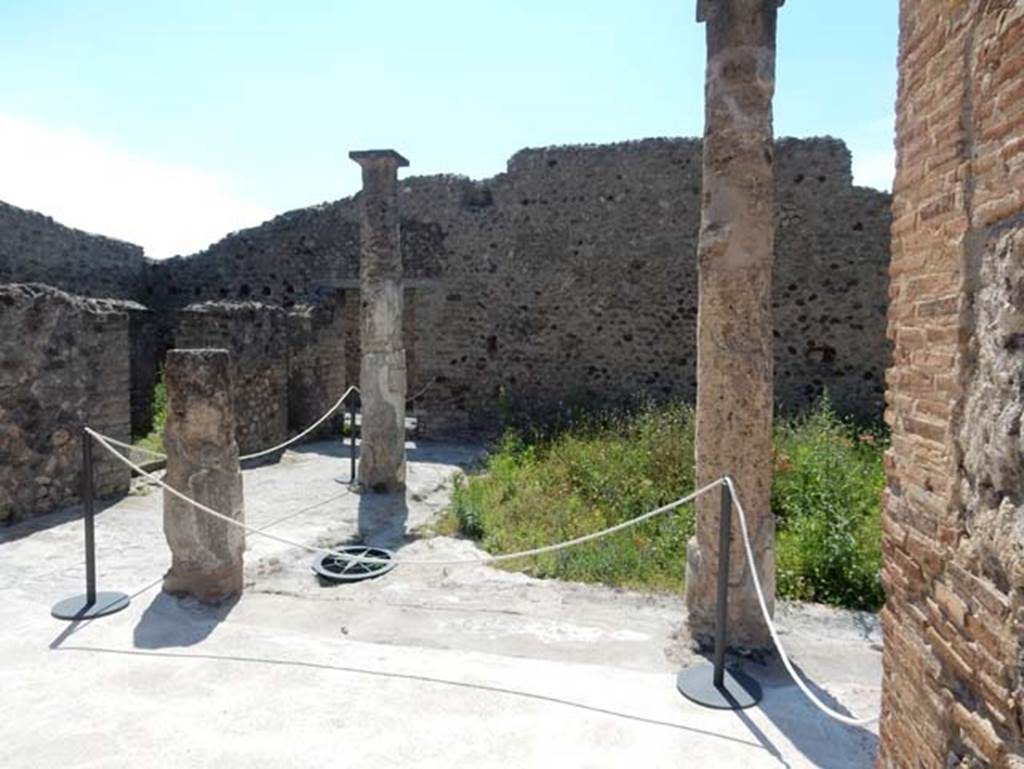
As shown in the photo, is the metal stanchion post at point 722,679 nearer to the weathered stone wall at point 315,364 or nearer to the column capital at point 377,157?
the column capital at point 377,157

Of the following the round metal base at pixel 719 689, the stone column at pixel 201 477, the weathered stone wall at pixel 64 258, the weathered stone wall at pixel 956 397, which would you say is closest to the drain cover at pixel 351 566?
the stone column at pixel 201 477

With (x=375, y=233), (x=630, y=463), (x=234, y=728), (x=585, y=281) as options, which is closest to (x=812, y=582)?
(x=630, y=463)

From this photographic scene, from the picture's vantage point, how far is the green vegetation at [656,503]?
4.95m

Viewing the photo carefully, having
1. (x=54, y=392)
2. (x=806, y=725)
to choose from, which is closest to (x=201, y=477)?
(x=54, y=392)

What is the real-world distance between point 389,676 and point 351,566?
6.73ft

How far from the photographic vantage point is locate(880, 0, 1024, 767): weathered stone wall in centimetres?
164

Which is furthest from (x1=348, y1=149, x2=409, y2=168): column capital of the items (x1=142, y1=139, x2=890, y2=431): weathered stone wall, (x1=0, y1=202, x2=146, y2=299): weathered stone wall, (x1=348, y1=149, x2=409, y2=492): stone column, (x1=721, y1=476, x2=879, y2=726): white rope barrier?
(x1=0, y1=202, x2=146, y2=299): weathered stone wall

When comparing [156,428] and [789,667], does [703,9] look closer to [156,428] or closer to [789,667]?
[789,667]

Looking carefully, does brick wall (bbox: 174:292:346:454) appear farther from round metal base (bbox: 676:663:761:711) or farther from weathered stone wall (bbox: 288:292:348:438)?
round metal base (bbox: 676:663:761:711)

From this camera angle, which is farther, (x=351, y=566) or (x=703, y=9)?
(x=351, y=566)

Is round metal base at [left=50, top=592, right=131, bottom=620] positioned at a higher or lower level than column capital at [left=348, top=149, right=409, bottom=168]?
Answer: lower

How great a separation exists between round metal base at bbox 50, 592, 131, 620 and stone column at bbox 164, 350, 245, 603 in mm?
280

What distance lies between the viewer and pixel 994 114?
1.75 meters

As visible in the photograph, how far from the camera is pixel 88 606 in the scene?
4.23m
